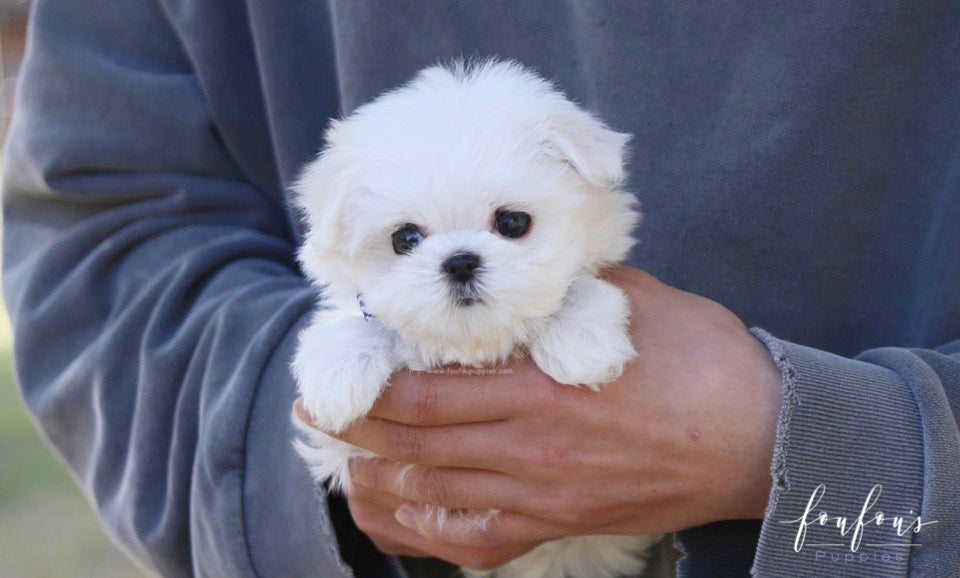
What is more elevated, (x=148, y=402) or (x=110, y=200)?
(x=110, y=200)

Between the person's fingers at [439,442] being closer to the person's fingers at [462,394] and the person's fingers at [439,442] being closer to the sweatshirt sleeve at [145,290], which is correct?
the person's fingers at [462,394]

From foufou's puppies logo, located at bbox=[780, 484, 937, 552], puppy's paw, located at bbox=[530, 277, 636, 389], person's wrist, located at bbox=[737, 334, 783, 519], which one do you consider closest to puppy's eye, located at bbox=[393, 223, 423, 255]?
puppy's paw, located at bbox=[530, 277, 636, 389]

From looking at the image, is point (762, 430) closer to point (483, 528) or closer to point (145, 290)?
point (483, 528)

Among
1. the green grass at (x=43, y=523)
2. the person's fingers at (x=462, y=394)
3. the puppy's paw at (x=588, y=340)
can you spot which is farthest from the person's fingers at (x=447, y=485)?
the green grass at (x=43, y=523)

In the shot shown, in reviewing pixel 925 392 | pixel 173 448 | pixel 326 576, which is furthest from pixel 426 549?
pixel 925 392

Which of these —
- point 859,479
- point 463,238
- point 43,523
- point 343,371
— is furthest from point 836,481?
point 43,523

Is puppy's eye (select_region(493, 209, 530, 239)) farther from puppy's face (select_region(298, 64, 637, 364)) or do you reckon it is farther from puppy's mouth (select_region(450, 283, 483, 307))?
puppy's mouth (select_region(450, 283, 483, 307))

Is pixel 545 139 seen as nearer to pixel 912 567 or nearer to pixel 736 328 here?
pixel 736 328
